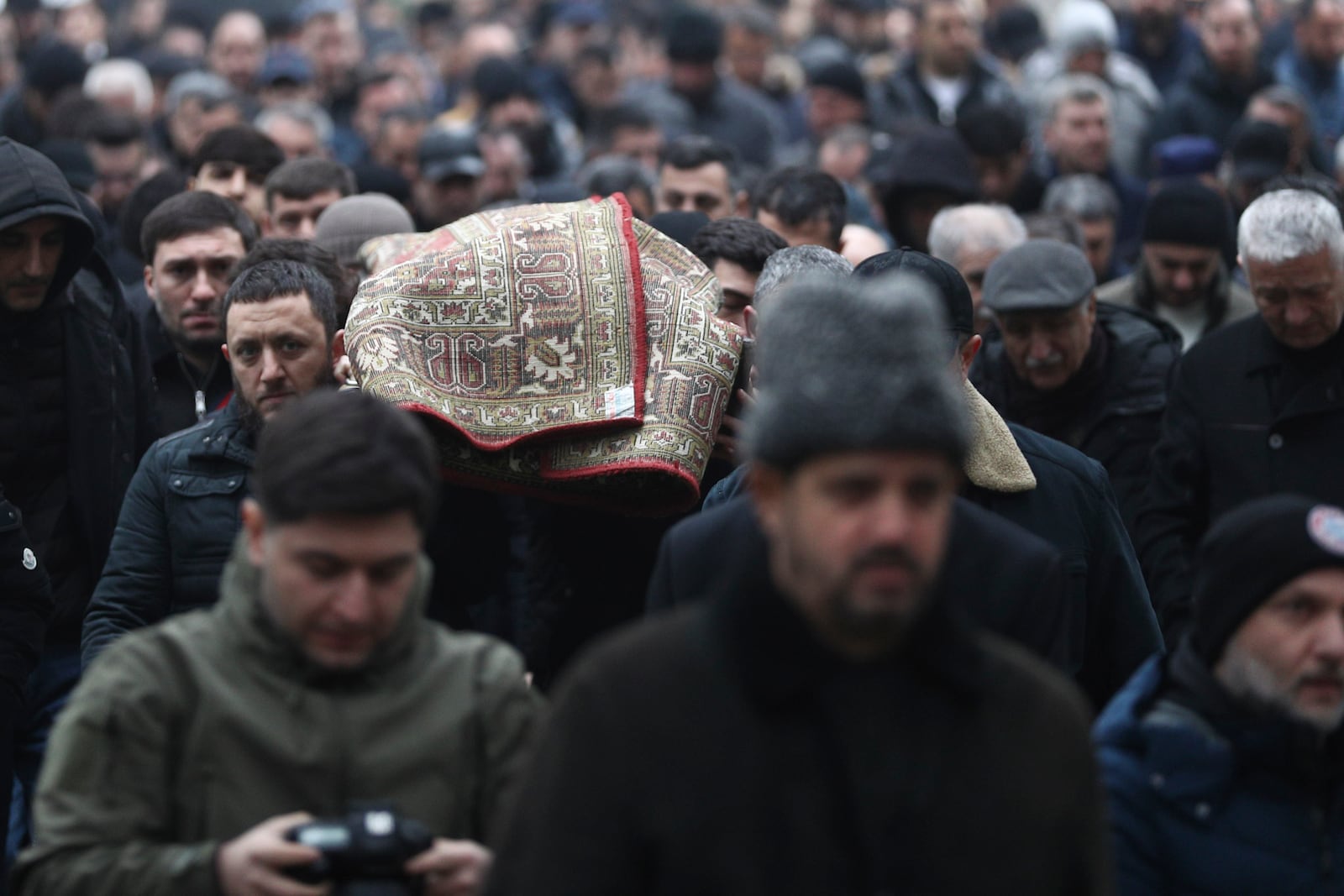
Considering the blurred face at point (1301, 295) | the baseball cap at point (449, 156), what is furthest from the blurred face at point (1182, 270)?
the baseball cap at point (449, 156)

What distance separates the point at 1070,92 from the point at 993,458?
6.31 meters

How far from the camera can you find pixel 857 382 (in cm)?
257

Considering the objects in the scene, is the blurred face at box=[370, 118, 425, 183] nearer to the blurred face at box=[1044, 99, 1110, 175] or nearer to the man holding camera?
the blurred face at box=[1044, 99, 1110, 175]

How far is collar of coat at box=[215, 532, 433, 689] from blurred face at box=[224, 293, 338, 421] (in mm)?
1955

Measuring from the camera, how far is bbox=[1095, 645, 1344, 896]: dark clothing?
3469 mm

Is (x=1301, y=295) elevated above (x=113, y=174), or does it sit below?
above

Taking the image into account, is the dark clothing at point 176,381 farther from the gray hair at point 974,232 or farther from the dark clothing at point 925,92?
the dark clothing at point 925,92

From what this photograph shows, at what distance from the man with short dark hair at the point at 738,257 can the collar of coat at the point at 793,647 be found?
321 cm

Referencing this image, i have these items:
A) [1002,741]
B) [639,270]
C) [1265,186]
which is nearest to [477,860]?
[1002,741]

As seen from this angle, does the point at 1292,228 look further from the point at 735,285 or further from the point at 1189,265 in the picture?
the point at 1189,265

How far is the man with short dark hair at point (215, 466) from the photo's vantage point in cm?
473

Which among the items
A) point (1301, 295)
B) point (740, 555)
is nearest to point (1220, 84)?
point (1301, 295)

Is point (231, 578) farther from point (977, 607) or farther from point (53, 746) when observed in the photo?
point (977, 607)

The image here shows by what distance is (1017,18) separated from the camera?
14.6 meters
